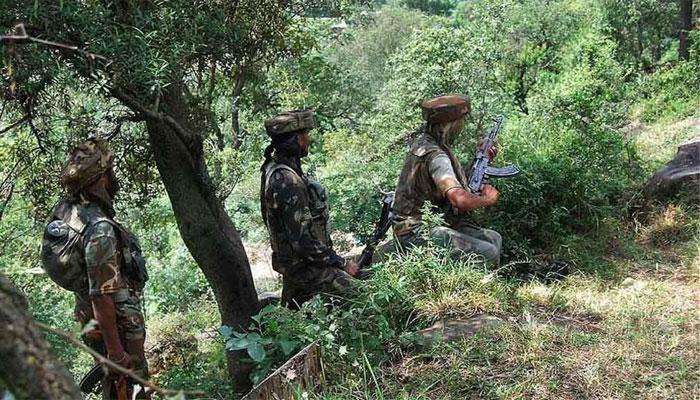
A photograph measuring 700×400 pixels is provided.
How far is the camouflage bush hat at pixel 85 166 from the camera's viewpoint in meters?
4.22

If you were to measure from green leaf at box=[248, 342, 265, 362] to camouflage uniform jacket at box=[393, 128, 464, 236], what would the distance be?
6.31 ft

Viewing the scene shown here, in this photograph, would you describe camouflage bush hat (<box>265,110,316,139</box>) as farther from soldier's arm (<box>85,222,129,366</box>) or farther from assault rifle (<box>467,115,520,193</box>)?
assault rifle (<box>467,115,520,193</box>)

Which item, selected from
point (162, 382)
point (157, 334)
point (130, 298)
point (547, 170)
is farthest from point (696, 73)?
point (130, 298)

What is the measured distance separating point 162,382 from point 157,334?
3.25 meters

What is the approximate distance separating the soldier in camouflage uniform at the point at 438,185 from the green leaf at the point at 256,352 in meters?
1.86

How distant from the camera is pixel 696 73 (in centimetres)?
1533

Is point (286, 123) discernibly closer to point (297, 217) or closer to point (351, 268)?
point (297, 217)

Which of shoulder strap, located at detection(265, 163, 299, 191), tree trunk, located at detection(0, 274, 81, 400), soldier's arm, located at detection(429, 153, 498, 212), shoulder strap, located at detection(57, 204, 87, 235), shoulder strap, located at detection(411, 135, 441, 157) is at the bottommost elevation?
soldier's arm, located at detection(429, 153, 498, 212)

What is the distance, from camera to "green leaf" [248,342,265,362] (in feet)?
12.8

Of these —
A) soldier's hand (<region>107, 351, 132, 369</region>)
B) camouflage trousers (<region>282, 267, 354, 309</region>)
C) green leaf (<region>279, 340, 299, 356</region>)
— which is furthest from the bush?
soldier's hand (<region>107, 351, 132, 369</region>)

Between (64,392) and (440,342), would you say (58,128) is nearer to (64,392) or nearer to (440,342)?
(440,342)

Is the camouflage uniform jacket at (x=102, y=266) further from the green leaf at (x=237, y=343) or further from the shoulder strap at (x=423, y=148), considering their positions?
the shoulder strap at (x=423, y=148)

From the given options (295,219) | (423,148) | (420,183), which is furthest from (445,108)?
(295,219)

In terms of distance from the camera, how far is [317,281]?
5.01m
